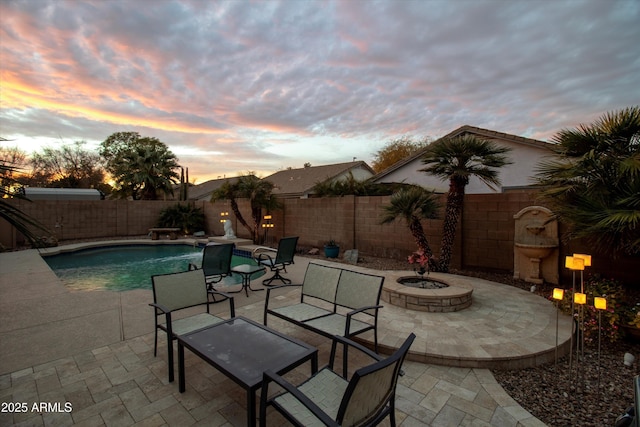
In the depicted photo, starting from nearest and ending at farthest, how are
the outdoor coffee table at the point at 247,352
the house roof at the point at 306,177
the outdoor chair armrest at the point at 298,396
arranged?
the outdoor chair armrest at the point at 298,396 → the outdoor coffee table at the point at 247,352 → the house roof at the point at 306,177

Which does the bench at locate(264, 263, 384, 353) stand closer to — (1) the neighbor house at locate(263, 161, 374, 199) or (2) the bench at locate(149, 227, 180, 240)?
(2) the bench at locate(149, 227, 180, 240)

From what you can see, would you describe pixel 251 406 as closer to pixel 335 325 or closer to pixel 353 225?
pixel 335 325

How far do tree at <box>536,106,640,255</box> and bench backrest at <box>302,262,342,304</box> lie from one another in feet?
10.8

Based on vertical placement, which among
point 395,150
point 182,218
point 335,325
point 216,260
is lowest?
point 335,325

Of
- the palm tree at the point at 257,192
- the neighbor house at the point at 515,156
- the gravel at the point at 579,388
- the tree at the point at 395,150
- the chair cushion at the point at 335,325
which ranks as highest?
the tree at the point at 395,150

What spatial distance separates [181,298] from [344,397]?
2501 mm

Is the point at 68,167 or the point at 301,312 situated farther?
the point at 68,167

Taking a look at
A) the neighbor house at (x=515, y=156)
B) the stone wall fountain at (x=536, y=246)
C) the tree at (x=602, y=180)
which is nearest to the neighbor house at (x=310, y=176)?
the neighbor house at (x=515, y=156)

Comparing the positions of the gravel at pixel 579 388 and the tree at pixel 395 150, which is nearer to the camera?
the gravel at pixel 579 388

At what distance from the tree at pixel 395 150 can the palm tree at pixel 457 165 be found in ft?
68.8

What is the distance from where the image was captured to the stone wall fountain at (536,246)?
18.5 ft

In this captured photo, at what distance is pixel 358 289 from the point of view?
333 cm

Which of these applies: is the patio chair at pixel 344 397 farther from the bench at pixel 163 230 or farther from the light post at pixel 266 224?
the bench at pixel 163 230

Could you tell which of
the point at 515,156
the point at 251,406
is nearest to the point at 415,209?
the point at 251,406
